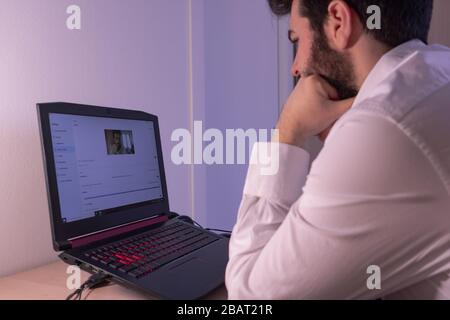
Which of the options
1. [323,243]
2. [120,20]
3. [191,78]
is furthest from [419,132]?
[191,78]

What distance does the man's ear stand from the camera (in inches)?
27.0

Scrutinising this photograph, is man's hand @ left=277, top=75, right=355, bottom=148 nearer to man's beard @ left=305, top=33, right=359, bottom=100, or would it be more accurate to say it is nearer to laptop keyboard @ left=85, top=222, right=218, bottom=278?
man's beard @ left=305, top=33, right=359, bottom=100

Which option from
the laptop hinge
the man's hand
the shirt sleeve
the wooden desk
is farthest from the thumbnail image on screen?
the shirt sleeve

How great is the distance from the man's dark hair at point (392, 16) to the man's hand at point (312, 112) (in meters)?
0.11

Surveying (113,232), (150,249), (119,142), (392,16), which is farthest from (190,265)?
(392,16)

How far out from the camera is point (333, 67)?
2.45ft

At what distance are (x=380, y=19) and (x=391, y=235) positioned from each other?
15.3 inches

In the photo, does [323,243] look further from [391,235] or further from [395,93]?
[395,93]

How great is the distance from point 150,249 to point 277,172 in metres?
0.31

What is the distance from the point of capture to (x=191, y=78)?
1.42 m

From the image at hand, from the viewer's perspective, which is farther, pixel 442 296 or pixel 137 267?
pixel 137 267

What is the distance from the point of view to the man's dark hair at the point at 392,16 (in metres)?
0.70

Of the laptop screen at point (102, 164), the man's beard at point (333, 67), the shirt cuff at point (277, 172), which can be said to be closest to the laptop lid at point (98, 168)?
the laptop screen at point (102, 164)

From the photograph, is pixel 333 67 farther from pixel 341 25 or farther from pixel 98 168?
pixel 98 168
